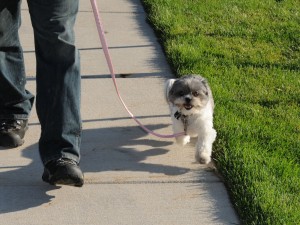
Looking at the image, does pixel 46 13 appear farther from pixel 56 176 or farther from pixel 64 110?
pixel 56 176

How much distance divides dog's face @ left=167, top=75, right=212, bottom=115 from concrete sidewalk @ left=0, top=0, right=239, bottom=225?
327 mm

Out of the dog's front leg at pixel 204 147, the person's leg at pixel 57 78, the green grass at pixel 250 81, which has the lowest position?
the green grass at pixel 250 81

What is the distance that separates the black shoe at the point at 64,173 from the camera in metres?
5.10

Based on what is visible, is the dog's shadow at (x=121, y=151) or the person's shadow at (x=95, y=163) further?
the dog's shadow at (x=121, y=151)

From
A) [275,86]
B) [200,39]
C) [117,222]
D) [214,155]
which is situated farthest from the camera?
[200,39]

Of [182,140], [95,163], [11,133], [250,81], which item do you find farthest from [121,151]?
[250,81]

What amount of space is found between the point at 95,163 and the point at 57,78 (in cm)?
84

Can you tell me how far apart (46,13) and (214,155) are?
66.7 inches

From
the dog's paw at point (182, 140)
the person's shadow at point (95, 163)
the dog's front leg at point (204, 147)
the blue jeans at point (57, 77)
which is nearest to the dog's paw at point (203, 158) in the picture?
the dog's front leg at point (204, 147)

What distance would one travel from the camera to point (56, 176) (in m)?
5.12

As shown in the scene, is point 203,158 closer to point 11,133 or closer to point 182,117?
point 182,117

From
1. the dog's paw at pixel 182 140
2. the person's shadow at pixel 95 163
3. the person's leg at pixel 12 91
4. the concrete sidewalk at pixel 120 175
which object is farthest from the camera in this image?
the dog's paw at pixel 182 140

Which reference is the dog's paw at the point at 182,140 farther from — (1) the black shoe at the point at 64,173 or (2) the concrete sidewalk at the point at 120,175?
(1) the black shoe at the point at 64,173

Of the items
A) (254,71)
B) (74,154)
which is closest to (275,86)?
(254,71)
